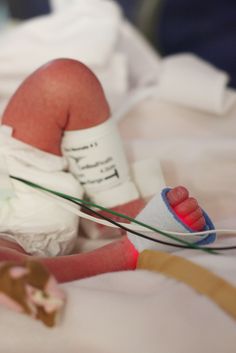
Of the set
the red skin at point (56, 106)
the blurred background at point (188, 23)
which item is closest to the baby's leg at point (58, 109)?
the red skin at point (56, 106)

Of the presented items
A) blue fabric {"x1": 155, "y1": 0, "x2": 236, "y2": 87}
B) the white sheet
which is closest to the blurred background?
blue fabric {"x1": 155, "y1": 0, "x2": 236, "y2": 87}

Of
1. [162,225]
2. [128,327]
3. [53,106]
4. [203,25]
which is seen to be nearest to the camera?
[128,327]

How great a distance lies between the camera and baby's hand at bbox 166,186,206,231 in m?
0.80

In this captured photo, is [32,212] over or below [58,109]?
below

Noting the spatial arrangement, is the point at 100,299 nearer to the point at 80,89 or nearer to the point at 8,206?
the point at 8,206

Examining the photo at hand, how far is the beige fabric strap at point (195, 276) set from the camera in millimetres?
675

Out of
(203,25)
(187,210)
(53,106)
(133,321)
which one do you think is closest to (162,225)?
(187,210)

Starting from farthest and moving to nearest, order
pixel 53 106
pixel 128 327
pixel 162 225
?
pixel 53 106 < pixel 162 225 < pixel 128 327

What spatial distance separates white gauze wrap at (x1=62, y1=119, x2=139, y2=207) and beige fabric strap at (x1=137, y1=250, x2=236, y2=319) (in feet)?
0.67

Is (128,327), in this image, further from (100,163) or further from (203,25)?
(203,25)

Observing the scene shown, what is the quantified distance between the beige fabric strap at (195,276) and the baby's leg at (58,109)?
0.19 metres

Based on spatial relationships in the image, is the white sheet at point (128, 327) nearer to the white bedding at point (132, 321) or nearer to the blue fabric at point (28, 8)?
the white bedding at point (132, 321)

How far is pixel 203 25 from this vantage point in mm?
1891

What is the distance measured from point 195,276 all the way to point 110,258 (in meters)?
0.15
